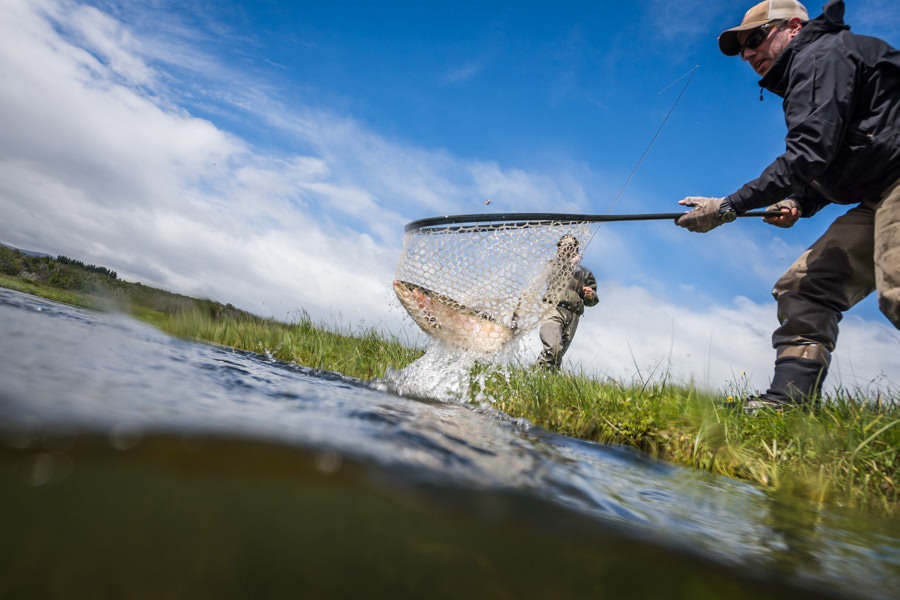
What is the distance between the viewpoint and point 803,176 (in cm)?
316

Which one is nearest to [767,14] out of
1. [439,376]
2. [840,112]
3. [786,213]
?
[840,112]

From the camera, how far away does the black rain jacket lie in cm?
297

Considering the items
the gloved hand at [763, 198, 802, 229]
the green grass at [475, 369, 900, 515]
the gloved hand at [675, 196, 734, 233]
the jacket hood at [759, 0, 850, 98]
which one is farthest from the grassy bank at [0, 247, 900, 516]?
the jacket hood at [759, 0, 850, 98]

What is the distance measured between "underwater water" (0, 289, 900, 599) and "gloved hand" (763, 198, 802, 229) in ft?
9.40

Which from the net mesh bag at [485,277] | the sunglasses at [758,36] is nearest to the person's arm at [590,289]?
the net mesh bag at [485,277]

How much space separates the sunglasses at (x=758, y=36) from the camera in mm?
3537

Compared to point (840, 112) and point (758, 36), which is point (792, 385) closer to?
point (840, 112)

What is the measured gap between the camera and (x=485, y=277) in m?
4.26

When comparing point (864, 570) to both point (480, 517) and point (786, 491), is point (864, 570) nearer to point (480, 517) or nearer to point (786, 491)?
point (480, 517)

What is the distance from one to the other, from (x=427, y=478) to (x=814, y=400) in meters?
3.26

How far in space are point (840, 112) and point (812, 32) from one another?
→ 2.54 ft

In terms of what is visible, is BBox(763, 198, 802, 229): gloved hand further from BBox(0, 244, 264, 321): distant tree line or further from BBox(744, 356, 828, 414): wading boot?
BBox(0, 244, 264, 321): distant tree line

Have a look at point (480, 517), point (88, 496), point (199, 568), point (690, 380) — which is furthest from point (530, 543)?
point (690, 380)

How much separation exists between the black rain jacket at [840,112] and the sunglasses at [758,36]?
0.30 m
